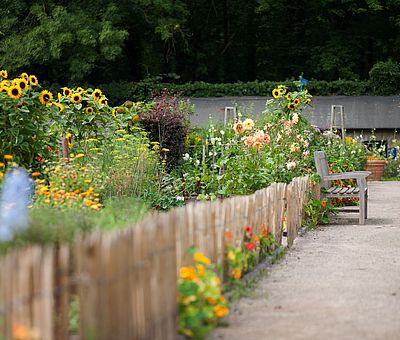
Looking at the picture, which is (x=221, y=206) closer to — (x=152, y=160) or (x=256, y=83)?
(x=152, y=160)

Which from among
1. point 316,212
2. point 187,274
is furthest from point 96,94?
point 187,274

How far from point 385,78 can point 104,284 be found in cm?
3375

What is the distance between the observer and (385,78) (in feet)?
120

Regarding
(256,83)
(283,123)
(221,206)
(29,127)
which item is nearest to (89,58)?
(256,83)

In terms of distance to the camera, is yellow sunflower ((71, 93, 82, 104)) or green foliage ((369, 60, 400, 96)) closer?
yellow sunflower ((71, 93, 82, 104))

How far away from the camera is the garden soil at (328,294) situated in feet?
18.5

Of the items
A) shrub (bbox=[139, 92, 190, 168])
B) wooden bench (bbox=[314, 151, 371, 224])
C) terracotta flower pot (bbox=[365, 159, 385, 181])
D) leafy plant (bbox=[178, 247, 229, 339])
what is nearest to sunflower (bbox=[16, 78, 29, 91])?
wooden bench (bbox=[314, 151, 371, 224])

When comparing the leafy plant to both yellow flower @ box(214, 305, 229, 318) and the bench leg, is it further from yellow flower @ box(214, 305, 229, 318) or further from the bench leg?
the bench leg

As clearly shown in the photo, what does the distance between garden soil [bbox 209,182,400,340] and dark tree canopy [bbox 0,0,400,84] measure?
22.3 meters

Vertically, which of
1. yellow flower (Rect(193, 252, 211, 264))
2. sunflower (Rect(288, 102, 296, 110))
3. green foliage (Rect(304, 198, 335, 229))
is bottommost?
green foliage (Rect(304, 198, 335, 229))

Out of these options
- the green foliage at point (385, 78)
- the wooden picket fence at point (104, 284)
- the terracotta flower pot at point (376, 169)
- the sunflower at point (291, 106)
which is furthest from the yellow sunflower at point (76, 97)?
the green foliage at point (385, 78)

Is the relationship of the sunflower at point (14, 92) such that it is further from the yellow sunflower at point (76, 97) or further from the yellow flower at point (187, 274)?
the yellow flower at point (187, 274)

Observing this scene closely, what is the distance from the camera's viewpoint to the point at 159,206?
1159 cm

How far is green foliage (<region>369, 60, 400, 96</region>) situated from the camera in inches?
1398
